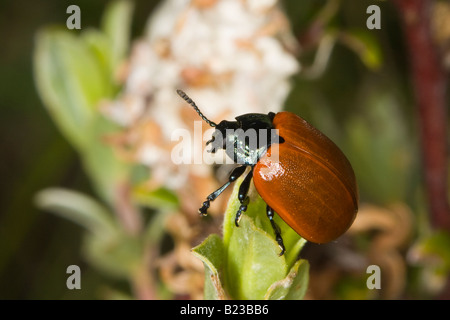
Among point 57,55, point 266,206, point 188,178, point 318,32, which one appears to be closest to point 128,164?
point 188,178

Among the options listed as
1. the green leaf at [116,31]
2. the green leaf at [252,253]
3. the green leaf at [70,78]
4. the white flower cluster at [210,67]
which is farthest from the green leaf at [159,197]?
the green leaf at [252,253]

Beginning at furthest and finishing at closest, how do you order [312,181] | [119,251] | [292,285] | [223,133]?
1. [119,251]
2. [223,133]
3. [312,181]
4. [292,285]

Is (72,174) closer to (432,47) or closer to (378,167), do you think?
(378,167)

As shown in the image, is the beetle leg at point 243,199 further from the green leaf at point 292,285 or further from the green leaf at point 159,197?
the green leaf at point 159,197

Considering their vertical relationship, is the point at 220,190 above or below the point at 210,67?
below

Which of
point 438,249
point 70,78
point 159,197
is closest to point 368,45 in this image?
point 438,249

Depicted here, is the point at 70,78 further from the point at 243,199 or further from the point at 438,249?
the point at 438,249
